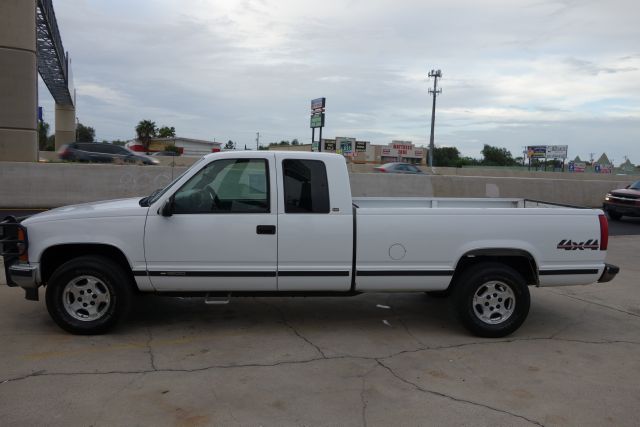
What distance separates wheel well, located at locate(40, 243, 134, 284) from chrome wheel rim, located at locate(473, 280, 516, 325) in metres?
3.43

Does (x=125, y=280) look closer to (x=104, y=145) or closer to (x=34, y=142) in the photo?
(x=34, y=142)

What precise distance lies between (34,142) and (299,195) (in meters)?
18.0

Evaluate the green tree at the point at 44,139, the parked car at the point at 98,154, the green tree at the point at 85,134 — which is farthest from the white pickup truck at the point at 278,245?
the green tree at the point at 85,134

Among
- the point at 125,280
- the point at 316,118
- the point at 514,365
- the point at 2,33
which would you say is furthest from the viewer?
the point at 316,118

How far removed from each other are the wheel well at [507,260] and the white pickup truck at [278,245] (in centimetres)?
3

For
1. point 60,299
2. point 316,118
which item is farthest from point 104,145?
point 60,299

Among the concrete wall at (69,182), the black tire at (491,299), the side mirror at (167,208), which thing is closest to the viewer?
the side mirror at (167,208)

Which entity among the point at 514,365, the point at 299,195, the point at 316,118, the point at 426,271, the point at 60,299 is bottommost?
the point at 514,365

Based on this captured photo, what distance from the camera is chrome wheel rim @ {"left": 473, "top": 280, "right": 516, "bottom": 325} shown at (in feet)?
18.1

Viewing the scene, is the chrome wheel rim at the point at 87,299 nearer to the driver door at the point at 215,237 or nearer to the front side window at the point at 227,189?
the driver door at the point at 215,237

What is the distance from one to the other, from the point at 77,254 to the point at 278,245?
1.99 metres

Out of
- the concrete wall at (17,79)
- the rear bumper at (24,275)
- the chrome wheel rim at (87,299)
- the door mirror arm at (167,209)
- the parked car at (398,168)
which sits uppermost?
the concrete wall at (17,79)

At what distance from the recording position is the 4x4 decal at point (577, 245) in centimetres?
548

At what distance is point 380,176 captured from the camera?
17250 mm
